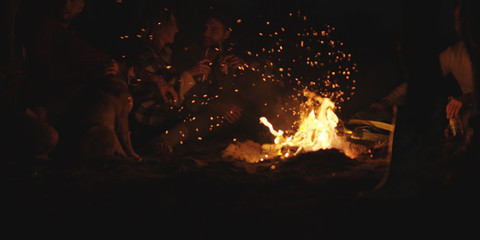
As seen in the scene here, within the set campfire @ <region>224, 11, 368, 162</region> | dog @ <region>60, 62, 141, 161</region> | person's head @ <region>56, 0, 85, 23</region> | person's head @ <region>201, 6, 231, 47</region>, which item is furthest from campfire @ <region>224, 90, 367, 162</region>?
person's head @ <region>56, 0, 85, 23</region>

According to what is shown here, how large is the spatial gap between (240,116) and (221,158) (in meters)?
1.84

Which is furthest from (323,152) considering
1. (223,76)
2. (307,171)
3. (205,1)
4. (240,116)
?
(205,1)

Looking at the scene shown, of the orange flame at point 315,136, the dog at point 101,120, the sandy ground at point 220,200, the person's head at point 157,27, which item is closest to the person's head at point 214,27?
the person's head at point 157,27

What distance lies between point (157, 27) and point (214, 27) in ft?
3.74

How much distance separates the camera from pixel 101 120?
5.47 m

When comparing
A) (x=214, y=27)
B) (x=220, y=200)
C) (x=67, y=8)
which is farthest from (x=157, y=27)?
(x=220, y=200)

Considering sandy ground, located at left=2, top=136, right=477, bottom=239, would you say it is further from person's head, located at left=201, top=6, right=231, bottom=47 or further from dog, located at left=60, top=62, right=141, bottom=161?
person's head, located at left=201, top=6, right=231, bottom=47

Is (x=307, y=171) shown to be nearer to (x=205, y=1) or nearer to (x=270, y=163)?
(x=270, y=163)

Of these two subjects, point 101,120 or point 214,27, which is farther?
point 214,27

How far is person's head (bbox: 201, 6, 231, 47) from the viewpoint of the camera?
24.5 ft

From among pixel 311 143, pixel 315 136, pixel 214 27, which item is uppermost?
pixel 214 27

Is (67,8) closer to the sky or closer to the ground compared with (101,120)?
closer to the sky

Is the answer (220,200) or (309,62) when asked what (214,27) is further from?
(220,200)

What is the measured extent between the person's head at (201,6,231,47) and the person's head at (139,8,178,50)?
0.76 metres
